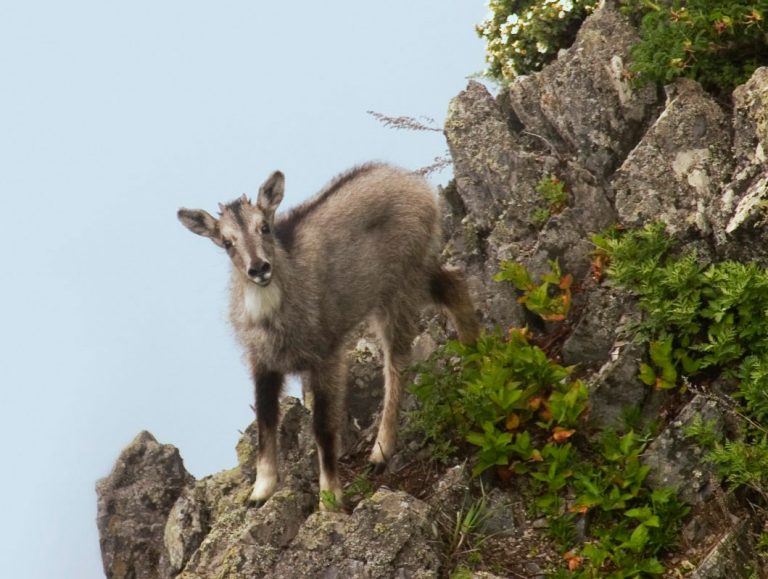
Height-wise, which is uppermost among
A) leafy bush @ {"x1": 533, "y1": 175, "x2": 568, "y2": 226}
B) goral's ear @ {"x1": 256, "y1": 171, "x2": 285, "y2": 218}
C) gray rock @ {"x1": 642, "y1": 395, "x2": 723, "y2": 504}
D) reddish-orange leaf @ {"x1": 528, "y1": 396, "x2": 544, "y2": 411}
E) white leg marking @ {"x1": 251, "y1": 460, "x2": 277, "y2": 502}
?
goral's ear @ {"x1": 256, "y1": 171, "x2": 285, "y2": 218}

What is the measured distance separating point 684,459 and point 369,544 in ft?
9.19

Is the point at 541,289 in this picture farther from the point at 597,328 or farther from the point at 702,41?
the point at 702,41

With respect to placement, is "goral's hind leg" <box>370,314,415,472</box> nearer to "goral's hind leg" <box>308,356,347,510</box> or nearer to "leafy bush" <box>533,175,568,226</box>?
"goral's hind leg" <box>308,356,347,510</box>

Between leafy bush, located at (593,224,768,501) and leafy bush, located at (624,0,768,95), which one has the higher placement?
leafy bush, located at (624,0,768,95)

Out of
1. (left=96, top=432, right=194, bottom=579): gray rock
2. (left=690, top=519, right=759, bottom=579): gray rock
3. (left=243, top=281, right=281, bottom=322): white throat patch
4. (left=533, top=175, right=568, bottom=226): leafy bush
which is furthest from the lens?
(left=533, top=175, right=568, bottom=226): leafy bush

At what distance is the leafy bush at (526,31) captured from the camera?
14.2m

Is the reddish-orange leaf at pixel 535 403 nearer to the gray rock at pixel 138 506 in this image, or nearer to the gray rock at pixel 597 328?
the gray rock at pixel 597 328

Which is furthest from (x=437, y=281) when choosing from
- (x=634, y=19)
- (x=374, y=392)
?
(x=634, y=19)

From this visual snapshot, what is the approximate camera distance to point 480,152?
1300 centimetres

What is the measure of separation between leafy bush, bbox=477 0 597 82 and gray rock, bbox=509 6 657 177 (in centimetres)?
99

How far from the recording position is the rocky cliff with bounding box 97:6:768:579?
973 centimetres

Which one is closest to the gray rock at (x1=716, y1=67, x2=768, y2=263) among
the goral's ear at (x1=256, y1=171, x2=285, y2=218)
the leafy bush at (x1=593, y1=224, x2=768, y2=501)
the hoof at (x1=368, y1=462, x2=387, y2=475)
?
the leafy bush at (x1=593, y1=224, x2=768, y2=501)

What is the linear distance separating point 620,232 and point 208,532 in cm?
503

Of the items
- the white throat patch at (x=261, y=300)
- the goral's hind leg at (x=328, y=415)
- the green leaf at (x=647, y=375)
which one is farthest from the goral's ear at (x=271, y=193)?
the green leaf at (x=647, y=375)
